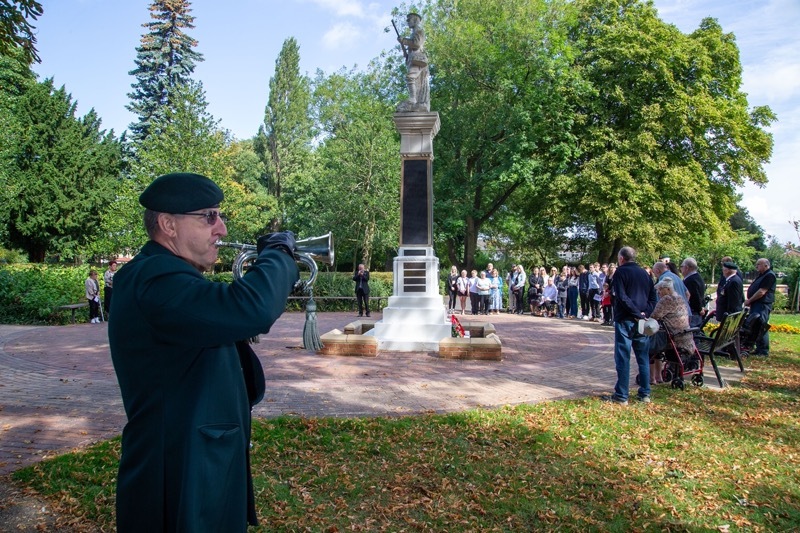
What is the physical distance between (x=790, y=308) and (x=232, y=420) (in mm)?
28654

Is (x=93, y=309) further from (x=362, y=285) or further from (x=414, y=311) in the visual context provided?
(x=414, y=311)

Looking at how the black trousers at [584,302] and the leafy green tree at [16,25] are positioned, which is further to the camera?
the black trousers at [584,302]

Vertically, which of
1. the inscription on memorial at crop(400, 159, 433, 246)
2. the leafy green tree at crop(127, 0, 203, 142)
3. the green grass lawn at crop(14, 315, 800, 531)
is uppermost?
the leafy green tree at crop(127, 0, 203, 142)

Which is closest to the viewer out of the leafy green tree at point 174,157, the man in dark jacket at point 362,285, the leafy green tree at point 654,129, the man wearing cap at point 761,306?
the man wearing cap at point 761,306

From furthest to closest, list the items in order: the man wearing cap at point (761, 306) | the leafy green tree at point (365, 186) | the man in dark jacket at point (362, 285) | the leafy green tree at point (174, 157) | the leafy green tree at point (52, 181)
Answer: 1. the leafy green tree at point (52, 181)
2. the leafy green tree at point (365, 186)
3. the leafy green tree at point (174, 157)
4. the man in dark jacket at point (362, 285)
5. the man wearing cap at point (761, 306)

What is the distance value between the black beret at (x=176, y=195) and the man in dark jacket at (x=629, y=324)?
21.0ft

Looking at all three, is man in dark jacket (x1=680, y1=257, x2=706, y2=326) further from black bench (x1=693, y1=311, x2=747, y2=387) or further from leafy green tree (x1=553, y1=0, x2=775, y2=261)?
leafy green tree (x1=553, y1=0, x2=775, y2=261)

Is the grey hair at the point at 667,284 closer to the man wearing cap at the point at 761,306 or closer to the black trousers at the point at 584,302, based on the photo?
the man wearing cap at the point at 761,306

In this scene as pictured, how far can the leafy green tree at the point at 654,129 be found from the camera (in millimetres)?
26281

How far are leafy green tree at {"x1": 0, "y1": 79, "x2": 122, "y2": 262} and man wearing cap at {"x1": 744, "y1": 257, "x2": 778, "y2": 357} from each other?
111 feet

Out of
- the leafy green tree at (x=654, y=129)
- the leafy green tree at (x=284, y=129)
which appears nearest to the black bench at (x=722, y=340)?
the leafy green tree at (x=654, y=129)

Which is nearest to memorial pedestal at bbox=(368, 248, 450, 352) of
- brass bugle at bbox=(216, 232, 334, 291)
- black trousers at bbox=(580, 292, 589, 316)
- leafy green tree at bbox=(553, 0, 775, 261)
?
brass bugle at bbox=(216, 232, 334, 291)

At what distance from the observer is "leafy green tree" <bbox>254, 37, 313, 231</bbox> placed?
1718 inches

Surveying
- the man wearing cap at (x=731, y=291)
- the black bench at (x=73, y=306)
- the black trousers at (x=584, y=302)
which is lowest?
the black bench at (x=73, y=306)
